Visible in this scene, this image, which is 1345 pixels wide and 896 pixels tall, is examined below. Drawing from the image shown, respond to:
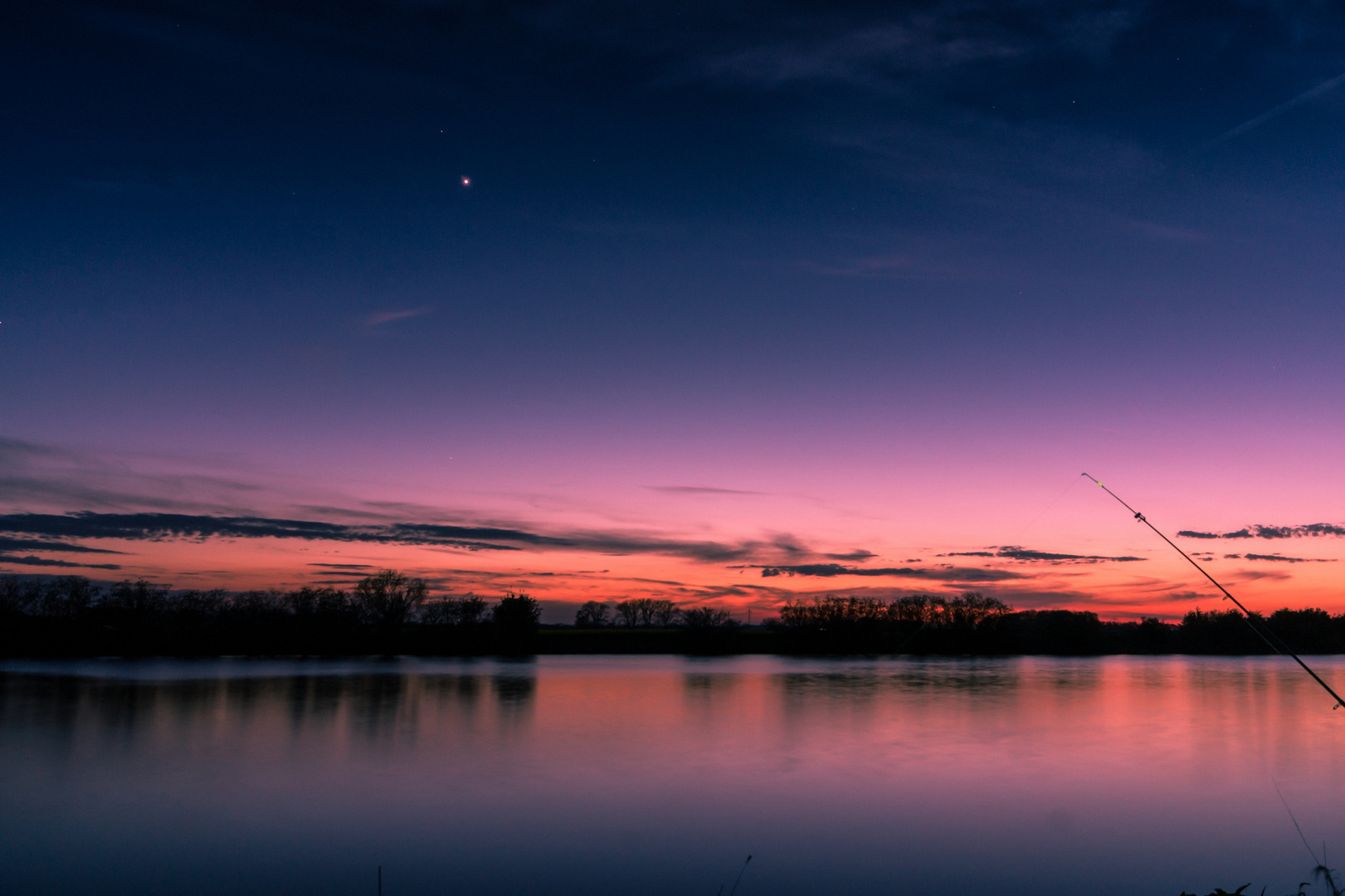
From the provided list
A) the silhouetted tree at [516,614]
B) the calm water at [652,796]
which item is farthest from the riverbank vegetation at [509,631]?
the calm water at [652,796]

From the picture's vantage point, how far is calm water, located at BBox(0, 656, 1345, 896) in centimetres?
1230

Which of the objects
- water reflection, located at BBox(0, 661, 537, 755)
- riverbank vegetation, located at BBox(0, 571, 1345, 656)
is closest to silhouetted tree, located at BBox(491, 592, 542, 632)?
riverbank vegetation, located at BBox(0, 571, 1345, 656)

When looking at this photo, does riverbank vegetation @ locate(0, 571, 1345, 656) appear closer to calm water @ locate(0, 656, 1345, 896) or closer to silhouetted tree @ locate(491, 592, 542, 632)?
silhouetted tree @ locate(491, 592, 542, 632)

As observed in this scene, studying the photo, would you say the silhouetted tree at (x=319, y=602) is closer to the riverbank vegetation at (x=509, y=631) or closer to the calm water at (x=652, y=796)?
the riverbank vegetation at (x=509, y=631)

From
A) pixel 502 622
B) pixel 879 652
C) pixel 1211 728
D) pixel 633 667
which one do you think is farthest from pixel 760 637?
pixel 1211 728

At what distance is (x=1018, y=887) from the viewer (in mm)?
11781

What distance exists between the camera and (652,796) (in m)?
17.7

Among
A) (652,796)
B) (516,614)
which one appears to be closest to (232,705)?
(652,796)

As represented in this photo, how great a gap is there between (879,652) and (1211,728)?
279ft

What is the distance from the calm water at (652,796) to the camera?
12297 mm

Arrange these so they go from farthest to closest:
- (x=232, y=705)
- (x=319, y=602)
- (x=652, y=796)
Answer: (x=319, y=602) → (x=232, y=705) → (x=652, y=796)

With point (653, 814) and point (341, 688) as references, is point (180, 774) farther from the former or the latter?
point (341, 688)

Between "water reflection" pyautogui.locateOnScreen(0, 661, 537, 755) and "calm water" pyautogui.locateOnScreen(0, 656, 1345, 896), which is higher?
"calm water" pyautogui.locateOnScreen(0, 656, 1345, 896)

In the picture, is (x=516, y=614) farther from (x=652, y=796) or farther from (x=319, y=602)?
(x=652, y=796)
